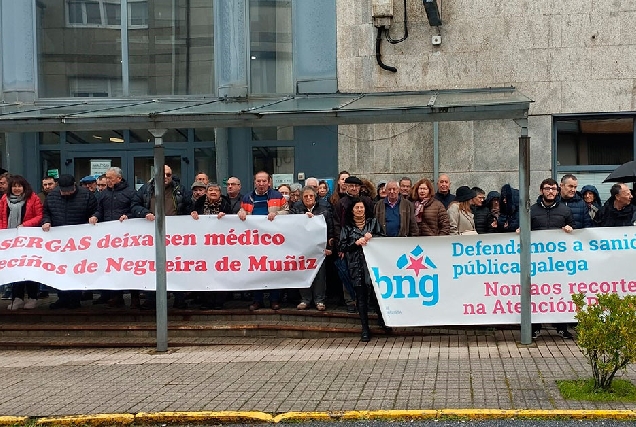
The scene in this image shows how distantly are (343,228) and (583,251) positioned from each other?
3.02m

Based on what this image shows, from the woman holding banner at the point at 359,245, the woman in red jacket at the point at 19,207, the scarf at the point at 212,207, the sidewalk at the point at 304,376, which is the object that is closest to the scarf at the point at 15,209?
the woman in red jacket at the point at 19,207

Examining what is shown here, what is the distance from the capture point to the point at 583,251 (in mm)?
9633

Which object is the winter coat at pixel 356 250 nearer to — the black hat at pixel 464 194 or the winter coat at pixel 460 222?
the winter coat at pixel 460 222

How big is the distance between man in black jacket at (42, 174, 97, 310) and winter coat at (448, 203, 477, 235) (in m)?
5.08

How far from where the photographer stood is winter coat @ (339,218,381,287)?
9938 millimetres

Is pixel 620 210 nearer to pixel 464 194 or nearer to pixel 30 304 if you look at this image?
pixel 464 194

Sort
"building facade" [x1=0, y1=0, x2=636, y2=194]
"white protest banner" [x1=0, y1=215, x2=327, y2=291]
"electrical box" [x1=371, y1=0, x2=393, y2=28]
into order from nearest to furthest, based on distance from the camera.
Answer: "white protest banner" [x1=0, y1=215, x2=327, y2=291] → "building facade" [x1=0, y1=0, x2=636, y2=194] → "electrical box" [x1=371, y1=0, x2=393, y2=28]

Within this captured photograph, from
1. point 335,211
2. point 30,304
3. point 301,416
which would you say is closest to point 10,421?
point 301,416

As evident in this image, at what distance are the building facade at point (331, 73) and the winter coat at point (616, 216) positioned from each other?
358 cm

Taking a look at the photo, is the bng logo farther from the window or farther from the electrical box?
the window

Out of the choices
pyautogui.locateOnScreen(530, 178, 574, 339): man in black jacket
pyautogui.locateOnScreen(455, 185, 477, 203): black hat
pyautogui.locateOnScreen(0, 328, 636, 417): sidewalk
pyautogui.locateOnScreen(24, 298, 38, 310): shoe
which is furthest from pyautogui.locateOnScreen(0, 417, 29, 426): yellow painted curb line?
pyautogui.locateOnScreen(455, 185, 477, 203): black hat

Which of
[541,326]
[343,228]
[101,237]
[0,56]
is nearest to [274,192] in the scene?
[343,228]

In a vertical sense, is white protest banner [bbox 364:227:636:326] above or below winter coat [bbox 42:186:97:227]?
below

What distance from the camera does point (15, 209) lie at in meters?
11.0
